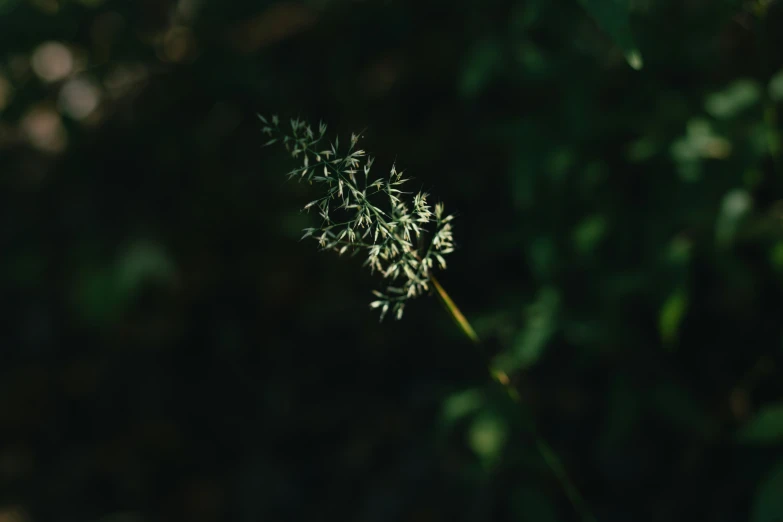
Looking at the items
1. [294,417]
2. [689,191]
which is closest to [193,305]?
[294,417]

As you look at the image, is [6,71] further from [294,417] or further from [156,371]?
[294,417]

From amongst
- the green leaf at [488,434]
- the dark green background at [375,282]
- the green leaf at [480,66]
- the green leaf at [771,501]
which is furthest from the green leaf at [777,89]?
the green leaf at [488,434]

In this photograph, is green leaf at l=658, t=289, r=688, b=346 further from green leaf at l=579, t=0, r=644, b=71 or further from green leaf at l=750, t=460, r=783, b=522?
green leaf at l=579, t=0, r=644, b=71

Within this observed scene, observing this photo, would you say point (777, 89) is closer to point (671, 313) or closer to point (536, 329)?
point (671, 313)

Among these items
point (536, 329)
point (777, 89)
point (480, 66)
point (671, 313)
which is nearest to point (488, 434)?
point (536, 329)

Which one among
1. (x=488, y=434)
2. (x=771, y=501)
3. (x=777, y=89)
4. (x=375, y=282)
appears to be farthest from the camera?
(x=375, y=282)

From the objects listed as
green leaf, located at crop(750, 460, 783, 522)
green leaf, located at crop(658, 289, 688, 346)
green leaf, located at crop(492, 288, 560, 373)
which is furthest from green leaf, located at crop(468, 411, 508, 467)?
green leaf, located at crop(750, 460, 783, 522)

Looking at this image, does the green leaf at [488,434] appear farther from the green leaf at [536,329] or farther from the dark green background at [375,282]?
the green leaf at [536,329]

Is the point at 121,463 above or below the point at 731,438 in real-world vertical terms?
above
